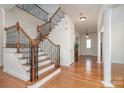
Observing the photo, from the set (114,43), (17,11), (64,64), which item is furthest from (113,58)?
(17,11)

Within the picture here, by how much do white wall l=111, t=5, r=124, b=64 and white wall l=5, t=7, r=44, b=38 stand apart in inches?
196

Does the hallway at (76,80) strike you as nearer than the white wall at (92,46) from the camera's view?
Yes

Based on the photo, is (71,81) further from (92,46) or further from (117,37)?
(92,46)

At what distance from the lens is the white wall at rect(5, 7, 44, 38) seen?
5.27 metres

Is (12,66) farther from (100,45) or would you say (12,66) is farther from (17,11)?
(100,45)

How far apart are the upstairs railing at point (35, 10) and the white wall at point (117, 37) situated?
15.2ft

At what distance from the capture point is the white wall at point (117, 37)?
6.99 metres

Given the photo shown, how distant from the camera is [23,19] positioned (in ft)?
19.9

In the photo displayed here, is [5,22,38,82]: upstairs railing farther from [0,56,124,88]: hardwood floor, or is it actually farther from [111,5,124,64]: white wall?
[111,5,124,64]: white wall

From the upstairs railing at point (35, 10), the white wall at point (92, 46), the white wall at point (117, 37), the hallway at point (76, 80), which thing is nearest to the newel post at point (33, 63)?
the hallway at point (76, 80)

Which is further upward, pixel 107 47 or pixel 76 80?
pixel 107 47

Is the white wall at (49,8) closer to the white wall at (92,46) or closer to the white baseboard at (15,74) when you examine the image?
the white baseboard at (15,74)

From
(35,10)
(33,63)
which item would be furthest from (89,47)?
(33,63)

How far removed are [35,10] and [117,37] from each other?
18.8ft
